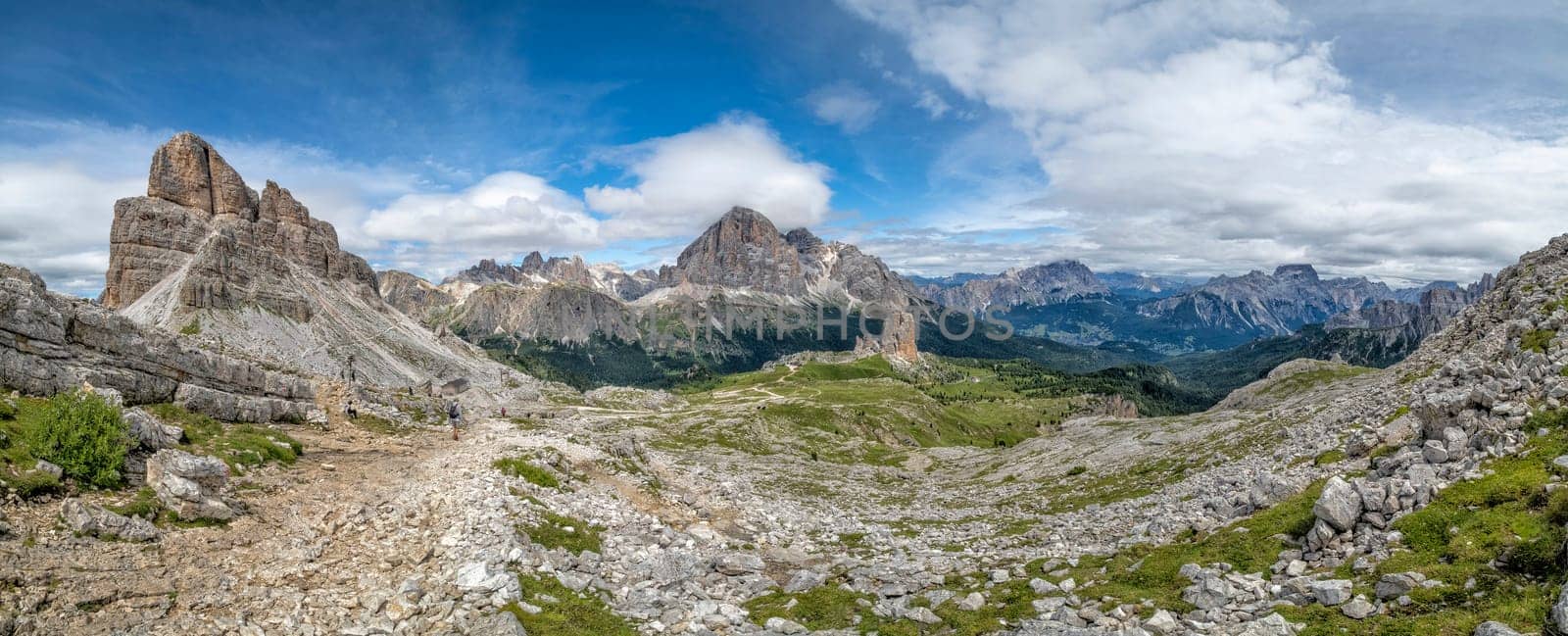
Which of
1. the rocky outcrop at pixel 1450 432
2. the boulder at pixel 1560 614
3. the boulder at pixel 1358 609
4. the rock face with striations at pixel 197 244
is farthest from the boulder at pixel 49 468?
the rock face with striations at pixel 197 244

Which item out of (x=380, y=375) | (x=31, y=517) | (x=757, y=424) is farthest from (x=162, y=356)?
A: (x=380, y=375)

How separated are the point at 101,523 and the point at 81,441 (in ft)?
17.5

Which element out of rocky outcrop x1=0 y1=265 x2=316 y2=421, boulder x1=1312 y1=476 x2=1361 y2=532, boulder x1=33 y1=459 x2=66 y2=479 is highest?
rocky outcrop x1=0 y1=265 x2=316 y2=421

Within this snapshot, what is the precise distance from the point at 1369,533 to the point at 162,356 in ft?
209

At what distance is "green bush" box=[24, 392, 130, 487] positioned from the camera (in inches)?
890

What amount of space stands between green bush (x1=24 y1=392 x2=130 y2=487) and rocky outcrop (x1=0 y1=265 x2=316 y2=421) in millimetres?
12477

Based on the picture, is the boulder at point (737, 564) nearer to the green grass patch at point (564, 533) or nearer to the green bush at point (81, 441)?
the green grass patch at point (564, 533)


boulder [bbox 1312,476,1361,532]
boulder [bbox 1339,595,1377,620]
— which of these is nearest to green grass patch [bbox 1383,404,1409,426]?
boulder [bbox 1312,476,1361,532]

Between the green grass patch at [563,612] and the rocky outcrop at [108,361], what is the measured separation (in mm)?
30748

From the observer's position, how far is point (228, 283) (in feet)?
488

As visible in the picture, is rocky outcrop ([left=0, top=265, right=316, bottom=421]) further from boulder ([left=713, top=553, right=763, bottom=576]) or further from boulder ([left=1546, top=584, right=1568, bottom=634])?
boulder ([left=1546, top=584, right=1568, bottom=634])

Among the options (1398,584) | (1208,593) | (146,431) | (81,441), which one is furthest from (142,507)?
(1398,584)

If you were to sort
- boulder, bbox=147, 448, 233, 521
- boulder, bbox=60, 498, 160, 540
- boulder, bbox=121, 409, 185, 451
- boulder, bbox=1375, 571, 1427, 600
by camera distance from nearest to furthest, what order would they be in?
boulder, bbox=1375, 571, 1427, 600
boulder, bbox=60, 498, 160, 540
boulder, bbox=147, 448, 233, 521
boulder, bbox=121, 409, 185, 451

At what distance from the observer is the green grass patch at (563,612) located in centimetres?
2019
